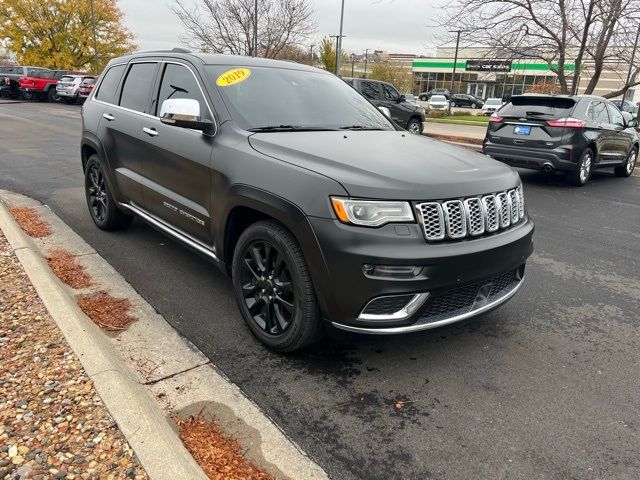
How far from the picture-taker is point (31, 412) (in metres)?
2.34

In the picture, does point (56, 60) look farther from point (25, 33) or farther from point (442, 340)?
point (442, 340)

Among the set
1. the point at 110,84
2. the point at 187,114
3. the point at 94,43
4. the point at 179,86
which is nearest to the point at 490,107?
the point at 94,43

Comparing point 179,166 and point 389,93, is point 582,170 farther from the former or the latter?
point 389,93

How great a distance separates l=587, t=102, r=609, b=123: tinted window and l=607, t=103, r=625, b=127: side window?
0.28 meters

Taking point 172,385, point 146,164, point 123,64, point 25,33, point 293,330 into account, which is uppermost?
point 25,33

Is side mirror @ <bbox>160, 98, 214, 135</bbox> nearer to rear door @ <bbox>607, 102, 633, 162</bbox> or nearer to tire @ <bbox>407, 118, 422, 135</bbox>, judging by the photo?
rear door @ <bbox>607, 102, 633, 162</bbox>

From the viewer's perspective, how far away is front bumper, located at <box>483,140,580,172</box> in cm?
884

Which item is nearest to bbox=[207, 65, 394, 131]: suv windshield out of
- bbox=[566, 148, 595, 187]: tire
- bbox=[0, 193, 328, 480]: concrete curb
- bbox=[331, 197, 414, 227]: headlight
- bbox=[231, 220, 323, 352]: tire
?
bbox=[231, 220, 323, 352]: tire

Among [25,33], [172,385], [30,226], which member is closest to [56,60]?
[25,33]

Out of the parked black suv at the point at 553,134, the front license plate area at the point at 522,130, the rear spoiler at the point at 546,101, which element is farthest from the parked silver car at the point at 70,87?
the front license plate area at the point at 522,130

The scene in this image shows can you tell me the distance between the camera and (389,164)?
2.93m

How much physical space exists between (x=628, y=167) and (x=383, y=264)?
1089cm

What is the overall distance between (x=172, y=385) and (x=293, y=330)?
0.72 metres

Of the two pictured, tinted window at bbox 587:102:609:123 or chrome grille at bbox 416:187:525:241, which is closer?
chrome grille at bbox 416:187:525:241
